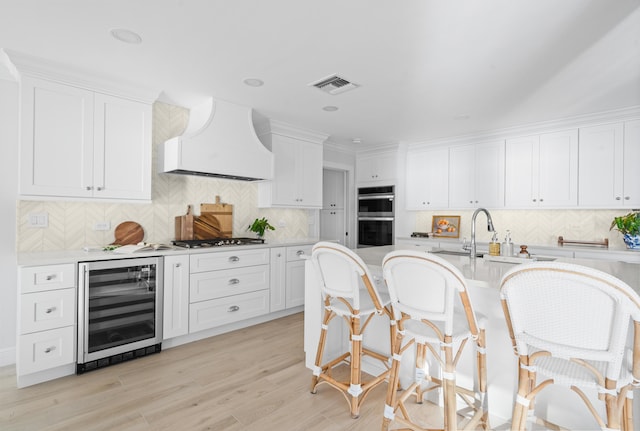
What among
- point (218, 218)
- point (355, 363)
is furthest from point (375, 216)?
point (355, 363)

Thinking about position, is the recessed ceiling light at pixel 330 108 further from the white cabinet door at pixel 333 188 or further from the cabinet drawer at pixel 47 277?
the cabinet drawer at pixel 47 277

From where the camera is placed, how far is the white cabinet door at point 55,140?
2533 mm

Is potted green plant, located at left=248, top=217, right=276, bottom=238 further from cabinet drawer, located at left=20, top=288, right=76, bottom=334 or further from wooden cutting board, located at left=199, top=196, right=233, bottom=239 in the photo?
cabinet drawer, located at left=20, top=288, right=76, bottom=334

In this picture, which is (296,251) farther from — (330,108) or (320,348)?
(320,348)

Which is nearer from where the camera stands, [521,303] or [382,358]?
[521,303]

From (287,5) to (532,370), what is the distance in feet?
7.07

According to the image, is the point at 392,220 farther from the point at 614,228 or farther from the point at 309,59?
the point at 309,59

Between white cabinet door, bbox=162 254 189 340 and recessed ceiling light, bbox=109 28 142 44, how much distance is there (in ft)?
5.69

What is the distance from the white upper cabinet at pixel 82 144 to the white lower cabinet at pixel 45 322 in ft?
2.21

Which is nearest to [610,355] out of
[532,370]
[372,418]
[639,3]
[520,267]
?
[532,370]

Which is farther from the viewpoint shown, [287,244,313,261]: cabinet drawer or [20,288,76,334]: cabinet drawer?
[287,244,313,261]: cabinet drawer

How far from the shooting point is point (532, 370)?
1341 millimetres

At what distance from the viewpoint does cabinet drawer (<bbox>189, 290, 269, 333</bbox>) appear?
3.21 m

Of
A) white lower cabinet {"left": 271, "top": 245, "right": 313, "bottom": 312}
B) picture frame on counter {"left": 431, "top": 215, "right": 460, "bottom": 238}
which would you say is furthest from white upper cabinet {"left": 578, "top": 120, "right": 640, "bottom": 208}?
white lower cabinet {"left": 271, "top": 245, "right": 313, "bottom": 312}
